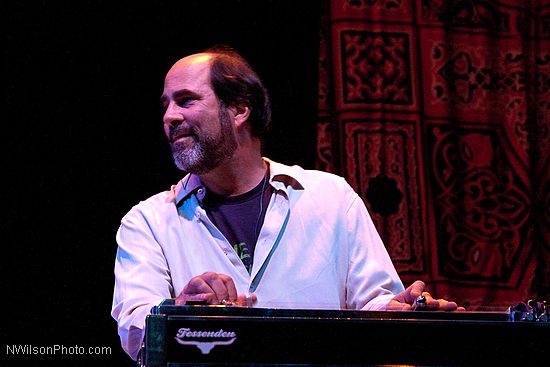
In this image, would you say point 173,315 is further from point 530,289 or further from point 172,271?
point 530,289

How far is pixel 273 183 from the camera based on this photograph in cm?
249

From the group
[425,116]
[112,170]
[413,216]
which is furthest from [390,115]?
[112,170]

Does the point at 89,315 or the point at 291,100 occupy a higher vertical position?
the point at 291,100

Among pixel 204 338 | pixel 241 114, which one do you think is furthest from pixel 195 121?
pixel 204 338

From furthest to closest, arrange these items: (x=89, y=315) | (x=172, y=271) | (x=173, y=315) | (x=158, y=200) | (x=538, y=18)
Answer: (x=538, y=18) < (x=89, y=315) < (x=158, y=200) < (x=172, y=271) < (x=173, y=315)

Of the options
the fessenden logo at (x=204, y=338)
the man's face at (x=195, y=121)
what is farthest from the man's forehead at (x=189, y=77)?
the fessenden logo at (x=204, y=338)

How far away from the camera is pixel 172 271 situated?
2.29 m

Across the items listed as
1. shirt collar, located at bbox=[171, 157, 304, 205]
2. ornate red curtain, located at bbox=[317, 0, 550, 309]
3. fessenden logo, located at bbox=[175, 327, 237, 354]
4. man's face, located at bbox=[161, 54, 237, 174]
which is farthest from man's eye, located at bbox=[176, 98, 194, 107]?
fessenden logo, located at bbox=[175, 327, 237, 354]

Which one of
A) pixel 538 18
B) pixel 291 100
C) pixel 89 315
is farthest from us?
pixel 538 18

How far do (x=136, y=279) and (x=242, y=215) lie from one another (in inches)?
16.8

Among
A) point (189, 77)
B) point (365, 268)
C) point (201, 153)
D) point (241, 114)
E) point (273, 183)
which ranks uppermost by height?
point (189, 77)

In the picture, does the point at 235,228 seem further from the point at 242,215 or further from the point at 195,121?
the point at 195,121

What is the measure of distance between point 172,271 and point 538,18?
228cm

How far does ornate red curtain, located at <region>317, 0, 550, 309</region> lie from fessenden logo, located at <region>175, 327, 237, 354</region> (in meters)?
2.10
